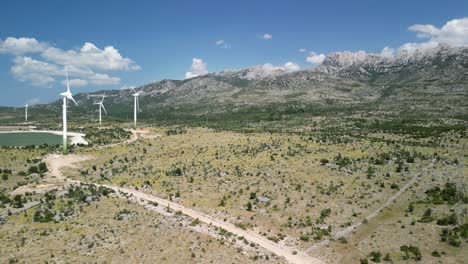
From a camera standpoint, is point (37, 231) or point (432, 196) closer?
point (37, 231)

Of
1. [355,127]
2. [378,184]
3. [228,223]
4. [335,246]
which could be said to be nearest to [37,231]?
[228,223]

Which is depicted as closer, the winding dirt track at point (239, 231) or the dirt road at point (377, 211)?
the winding dirt track at point (239, 231)

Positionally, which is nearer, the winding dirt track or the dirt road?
the winding dirt track

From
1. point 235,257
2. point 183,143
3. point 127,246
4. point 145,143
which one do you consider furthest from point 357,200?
point 145,143

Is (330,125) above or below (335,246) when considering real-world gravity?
above

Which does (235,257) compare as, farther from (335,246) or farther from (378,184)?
(378,184)

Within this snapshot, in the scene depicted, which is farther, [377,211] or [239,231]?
[377,211]

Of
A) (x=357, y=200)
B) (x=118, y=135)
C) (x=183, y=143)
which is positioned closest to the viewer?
(x=357, y=200)

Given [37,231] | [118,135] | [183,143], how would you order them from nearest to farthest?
[37,231], [183,143], [118,135]

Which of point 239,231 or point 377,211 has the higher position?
point 377,211
